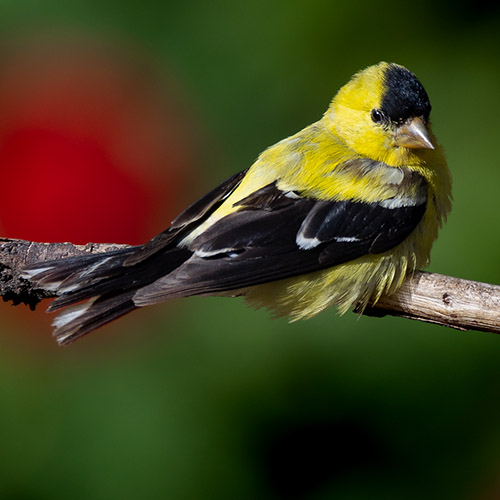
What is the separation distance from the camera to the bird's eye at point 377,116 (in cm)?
294

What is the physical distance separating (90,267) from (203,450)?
679mm

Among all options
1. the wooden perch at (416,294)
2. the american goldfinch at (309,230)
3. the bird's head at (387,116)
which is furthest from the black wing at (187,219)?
the bird's head at (387,116)

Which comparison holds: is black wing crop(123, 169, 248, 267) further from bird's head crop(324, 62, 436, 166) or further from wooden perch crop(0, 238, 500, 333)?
bird's head crop(324, 62, 436, 166)

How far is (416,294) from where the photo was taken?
2.72 metres

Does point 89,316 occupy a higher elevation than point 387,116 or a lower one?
lower

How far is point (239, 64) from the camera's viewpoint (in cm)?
339

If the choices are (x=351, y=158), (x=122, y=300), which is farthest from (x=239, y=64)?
(x=122, y=300)

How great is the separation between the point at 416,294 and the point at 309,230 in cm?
32

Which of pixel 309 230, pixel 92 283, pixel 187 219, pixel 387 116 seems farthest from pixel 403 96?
pixel 92 283

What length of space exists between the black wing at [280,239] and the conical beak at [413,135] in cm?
11

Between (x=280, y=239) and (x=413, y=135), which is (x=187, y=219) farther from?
(x=413, y=135)

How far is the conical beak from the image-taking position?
2.83 meters

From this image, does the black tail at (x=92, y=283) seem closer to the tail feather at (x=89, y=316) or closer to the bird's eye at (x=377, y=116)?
the tail feather at (x=89, y=316)

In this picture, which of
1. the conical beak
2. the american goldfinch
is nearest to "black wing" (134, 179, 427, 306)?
the american goldfinch
